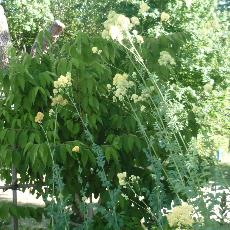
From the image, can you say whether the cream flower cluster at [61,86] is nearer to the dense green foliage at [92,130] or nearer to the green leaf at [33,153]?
the dense green foliage at [92,130]

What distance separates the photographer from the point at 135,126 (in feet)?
11.0

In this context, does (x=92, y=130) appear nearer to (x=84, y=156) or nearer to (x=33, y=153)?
(x=84, y=156)

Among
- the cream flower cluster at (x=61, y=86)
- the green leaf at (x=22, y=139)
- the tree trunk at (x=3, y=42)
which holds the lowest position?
the green leaf at (x=22, y=139)

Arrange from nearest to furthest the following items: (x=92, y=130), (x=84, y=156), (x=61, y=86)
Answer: (x=61, y=86), (x=84, y=156), (x=92, y=130)

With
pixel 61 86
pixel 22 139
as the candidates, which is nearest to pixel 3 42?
pixel 22 139

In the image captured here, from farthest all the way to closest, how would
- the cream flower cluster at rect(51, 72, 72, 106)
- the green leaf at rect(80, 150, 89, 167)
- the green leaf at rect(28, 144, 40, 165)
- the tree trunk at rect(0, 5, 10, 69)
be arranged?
the tree trunk at rect(0, 5, 10, 69), the green leaf at rect(80, 150, 89, 167), the green leaf at rect(28, 144, 40, 165), the cream flower cluster at rect(51, 72, 72, 106)

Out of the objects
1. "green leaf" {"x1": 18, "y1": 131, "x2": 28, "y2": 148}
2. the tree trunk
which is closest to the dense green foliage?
"green leaf" {"x1": 18, "y1": 131, "x2": 28, "y2": 148}

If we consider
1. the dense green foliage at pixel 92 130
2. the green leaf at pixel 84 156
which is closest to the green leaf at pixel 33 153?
the dense green foliage at pixel 92 130

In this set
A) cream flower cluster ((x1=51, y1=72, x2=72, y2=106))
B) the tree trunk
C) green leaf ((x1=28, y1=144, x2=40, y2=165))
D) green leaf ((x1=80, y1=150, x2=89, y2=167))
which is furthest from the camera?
the tree trunk

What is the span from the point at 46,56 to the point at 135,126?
2.66 ft

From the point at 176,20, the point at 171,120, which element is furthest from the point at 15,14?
the point at 171,120

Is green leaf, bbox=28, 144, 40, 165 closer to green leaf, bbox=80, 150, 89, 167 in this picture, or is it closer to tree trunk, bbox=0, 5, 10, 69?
green leaf, bbox=80, 150, 89, 167

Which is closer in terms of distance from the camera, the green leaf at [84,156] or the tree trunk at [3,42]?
the green leaf at [84,156]

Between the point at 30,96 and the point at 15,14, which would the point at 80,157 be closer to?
the point at 30,96
